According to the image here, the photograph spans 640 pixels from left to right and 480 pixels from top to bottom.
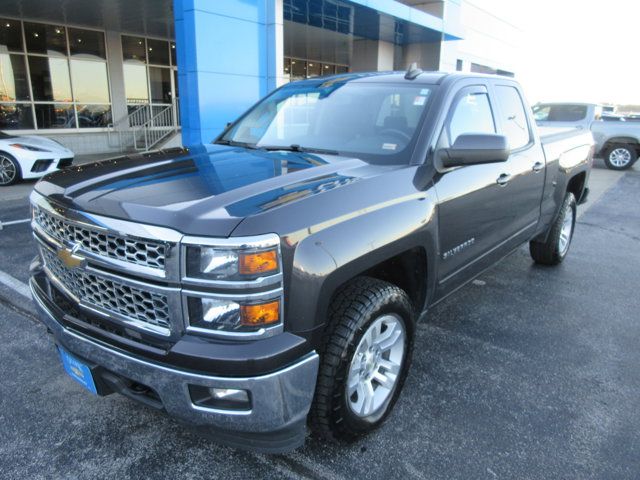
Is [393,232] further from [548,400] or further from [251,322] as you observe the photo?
[548,400]

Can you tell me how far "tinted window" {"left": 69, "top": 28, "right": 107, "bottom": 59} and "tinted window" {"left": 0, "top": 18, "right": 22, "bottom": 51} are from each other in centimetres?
131

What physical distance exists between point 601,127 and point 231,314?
1551 centimetres

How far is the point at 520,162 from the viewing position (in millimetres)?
3855

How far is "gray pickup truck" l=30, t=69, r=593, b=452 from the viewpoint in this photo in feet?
6.11

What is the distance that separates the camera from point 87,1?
37.8 ft

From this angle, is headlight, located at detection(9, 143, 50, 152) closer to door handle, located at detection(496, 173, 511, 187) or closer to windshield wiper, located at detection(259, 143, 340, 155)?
windshield wiper, located at detection(259, 143, 340, 155)

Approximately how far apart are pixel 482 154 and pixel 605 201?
27.3 feet

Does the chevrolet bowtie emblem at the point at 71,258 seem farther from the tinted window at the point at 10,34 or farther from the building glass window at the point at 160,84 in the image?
the building glass window at the point at 160,84

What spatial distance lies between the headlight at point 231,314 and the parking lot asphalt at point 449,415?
86cm

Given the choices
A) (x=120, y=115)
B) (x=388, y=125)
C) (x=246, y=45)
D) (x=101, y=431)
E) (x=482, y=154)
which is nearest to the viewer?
(x=101, y=431)

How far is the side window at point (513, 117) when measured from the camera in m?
3.88

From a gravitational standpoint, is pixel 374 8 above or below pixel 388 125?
above

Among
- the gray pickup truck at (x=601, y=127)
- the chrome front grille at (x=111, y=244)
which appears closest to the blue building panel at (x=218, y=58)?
the chrome front grille at (x=111, y=244)

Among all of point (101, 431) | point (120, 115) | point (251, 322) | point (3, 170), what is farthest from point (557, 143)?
point (120, 115)
